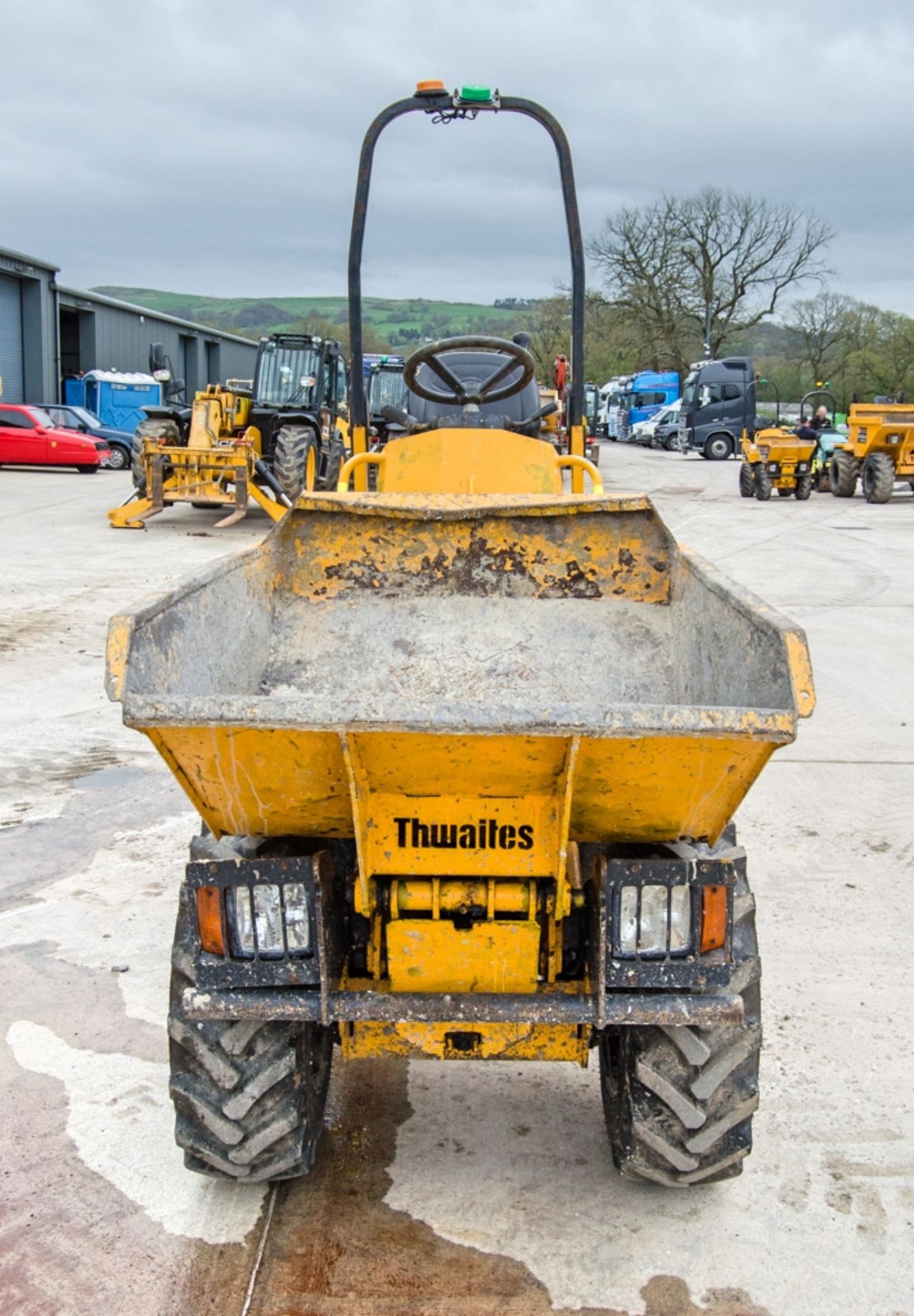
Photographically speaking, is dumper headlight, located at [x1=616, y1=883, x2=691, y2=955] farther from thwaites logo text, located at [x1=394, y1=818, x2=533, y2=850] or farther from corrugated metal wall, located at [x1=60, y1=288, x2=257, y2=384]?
corrugated metal wall, located at [x1=60, y1=288, x2=257, y2=384]

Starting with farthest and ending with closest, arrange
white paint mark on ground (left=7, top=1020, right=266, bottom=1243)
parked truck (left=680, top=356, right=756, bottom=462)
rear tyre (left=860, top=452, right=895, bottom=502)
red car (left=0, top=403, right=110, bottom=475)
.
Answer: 1. parked truck (left=680, top=356, right=756, bottom=462)
2. red car (left=0, top=403, right=110, bottom=475)
3. rear tyre (left=860, top=452, right=895, bottom=502)
4. white paint mark on ground (left=7, top=1020, right=266, bottom=1243)

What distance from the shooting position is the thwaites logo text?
2803 mm

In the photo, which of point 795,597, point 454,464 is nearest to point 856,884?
point 454,464

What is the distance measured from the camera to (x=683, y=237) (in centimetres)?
5347

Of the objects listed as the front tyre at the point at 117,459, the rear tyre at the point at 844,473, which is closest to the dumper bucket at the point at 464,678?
the rear tyre at the point at 844,473

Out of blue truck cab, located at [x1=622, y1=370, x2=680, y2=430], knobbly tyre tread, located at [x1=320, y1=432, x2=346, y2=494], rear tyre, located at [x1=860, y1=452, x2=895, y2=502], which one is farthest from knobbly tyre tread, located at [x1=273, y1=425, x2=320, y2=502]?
blue truck cab, located at [x1=622, y1=370, x2=680, y2=430]

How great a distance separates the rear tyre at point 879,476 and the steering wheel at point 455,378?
17802 mm

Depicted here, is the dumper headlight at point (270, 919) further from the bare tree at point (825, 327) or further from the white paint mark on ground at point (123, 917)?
the bare tree at point (825, 327)

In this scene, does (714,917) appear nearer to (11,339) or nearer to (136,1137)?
(136,1137)

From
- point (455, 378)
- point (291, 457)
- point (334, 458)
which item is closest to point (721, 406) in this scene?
point (334, 458)

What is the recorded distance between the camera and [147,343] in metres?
48.5

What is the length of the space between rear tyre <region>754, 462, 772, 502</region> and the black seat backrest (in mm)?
14641

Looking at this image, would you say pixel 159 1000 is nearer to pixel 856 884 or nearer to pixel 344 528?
pixel 344 528

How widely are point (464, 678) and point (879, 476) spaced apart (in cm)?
2024
